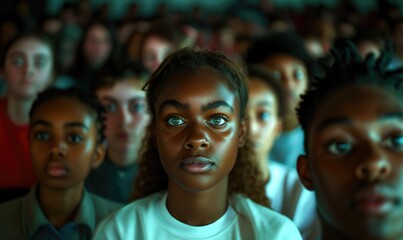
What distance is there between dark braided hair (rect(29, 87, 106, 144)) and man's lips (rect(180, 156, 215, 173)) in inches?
22.4

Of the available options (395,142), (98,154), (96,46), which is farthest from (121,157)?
(96,46)

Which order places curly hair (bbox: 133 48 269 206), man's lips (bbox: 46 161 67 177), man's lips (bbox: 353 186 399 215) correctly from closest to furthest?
man's lips (bbox: 353 186 399 215)
curly hair (bbox: 133 48 269 206)
man's lips (bbox: 46 161 67 177)

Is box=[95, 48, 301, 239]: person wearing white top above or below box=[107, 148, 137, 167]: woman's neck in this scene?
above

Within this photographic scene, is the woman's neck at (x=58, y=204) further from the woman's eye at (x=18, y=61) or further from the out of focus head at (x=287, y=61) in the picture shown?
the out of focus head at (x=287, y=61)

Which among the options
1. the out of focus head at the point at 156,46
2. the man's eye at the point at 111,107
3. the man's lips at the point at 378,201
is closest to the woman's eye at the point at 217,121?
the man's lips at the point at 378,201

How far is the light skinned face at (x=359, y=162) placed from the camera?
893 mm

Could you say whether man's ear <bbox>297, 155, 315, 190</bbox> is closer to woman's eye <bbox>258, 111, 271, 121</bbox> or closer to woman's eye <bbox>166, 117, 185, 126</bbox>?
woman's eye <bbox>166, 117, 185, 126</bbox>

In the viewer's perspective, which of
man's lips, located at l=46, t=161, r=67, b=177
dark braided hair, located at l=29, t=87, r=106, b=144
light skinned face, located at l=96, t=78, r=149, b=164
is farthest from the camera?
light skinned face, located at l=96, t=78, r=149, b=164

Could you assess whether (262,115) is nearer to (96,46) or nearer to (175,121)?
(175,121)

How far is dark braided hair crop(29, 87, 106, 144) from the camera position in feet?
5.19

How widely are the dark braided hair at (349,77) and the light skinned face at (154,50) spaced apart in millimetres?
1846

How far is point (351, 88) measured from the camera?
103 centimetres

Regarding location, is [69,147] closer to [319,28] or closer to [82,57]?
[82,57]

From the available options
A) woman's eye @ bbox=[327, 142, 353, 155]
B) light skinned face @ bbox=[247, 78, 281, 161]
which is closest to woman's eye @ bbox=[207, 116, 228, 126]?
woman's eye @ bbox=[327, 142, 353, 155]
